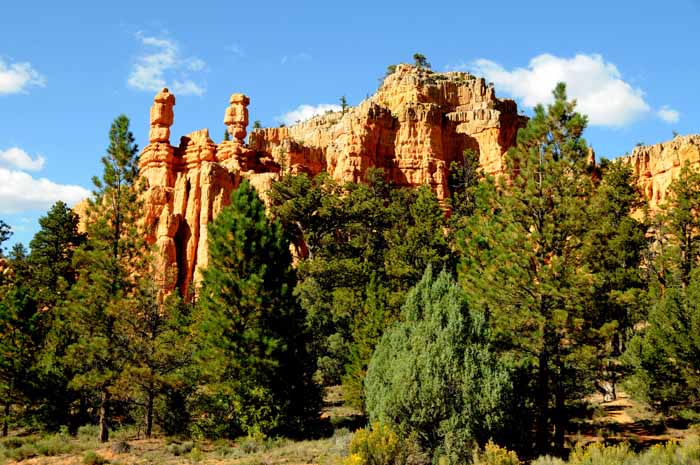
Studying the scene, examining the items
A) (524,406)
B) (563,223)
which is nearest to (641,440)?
(524,406)

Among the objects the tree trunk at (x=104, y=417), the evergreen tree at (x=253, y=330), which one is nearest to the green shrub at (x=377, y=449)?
the evergreen tree at (x=253, y=330)

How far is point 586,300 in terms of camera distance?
758 inches

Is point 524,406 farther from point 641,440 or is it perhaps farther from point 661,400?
point 661,400

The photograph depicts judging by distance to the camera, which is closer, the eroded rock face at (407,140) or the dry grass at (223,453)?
the dry grass at (223,453)

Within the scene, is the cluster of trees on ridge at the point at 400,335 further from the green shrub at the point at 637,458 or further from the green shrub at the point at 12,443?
the green shrub at the point at 637,458

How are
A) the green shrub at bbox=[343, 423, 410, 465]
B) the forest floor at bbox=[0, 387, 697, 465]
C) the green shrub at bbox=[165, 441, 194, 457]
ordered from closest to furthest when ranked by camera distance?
1. the green shrub at bbox=[343, 423, 410, 465]
2. the forest floor at bbox=[0, 387, 697, 465]
3. the green shrub at bbox=[165, 441, 194, 457]

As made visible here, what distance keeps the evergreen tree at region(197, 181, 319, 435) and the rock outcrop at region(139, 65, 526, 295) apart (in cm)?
2491

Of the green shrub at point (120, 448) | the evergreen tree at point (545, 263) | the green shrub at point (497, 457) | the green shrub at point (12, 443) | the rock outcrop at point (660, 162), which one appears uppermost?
the rock outcrop at point (660, 162)

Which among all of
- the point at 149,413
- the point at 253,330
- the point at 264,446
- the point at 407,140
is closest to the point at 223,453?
the point at 264,446

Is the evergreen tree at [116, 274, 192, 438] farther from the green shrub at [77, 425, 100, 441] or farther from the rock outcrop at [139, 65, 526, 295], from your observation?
the rock outcrop at [139, 65, 526, 295]

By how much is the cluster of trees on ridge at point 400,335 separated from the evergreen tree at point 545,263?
0.06 metres

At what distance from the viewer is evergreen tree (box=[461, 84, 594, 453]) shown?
19.1 m

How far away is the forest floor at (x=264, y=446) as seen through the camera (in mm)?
18094

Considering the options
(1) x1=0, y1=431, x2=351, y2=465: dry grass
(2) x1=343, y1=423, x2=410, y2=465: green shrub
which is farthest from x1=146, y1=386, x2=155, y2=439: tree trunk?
(2) x1=343, y1=423, x2=410, y2=465: green shrub
